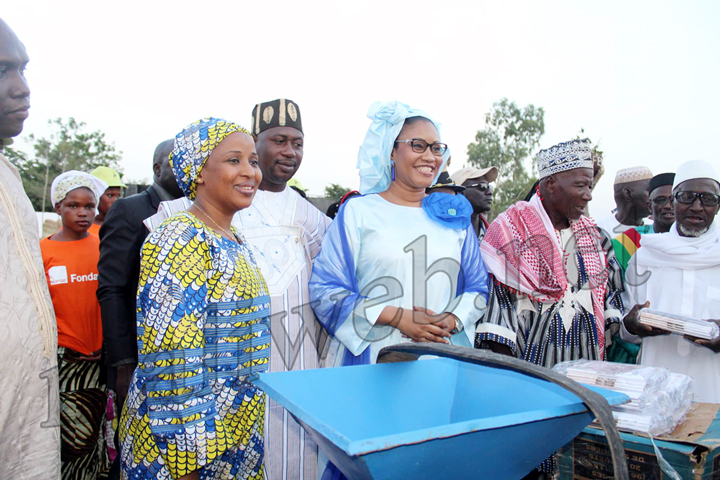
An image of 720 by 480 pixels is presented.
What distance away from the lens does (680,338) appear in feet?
9.77

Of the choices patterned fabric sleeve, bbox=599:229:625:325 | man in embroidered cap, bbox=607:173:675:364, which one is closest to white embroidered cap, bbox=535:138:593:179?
patterned fabric sleeve, bbox=599:229:625:325

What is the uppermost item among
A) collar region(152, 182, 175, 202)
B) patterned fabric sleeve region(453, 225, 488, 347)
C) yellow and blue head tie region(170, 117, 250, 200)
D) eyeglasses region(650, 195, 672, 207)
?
yellow and blue head tie region(170, 117, 250, 200)

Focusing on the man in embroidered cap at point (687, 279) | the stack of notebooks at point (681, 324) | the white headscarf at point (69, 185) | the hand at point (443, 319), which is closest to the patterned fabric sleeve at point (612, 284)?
the man in embroidered cap at point (687, 279)

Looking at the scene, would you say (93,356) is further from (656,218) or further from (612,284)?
(656,218)

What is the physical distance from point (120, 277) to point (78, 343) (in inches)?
41.7

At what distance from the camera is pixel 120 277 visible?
248 centimetres

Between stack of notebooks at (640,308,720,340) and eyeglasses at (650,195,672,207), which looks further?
eyeglasses at (650,195,672,207)

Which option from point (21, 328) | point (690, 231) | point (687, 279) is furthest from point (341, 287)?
point (690, 231)

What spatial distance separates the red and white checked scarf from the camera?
2.75 meters

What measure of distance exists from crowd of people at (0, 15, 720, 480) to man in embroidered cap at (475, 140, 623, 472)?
0.04ft

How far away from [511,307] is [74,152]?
1496 inches

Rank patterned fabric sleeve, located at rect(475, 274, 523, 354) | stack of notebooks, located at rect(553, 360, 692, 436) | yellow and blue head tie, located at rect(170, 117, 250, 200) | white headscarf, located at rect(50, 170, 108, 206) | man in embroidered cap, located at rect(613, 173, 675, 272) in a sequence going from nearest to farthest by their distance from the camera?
stack of notebooks, located at rect(553, 360, 692, 436)
yellow and blue head tie, located at rect(170, 117, 250, 200)
patterned fabric sleeve, located at rect(475, 274, 523, 354)
white headscarf, located at rect(50, 170, 108, 206)
man in embroidered cap, located at rect(613, 173, 675, 272)

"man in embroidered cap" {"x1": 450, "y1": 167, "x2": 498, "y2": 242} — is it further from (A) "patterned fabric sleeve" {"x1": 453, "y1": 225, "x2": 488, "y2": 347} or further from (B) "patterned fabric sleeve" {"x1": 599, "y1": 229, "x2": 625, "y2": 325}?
(A) "patterned fabric sleeve" {"x1": 453, "y1": 225, "x2": 488, "y2": 347}

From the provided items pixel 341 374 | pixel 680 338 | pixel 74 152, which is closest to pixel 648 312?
pixel 680 338
